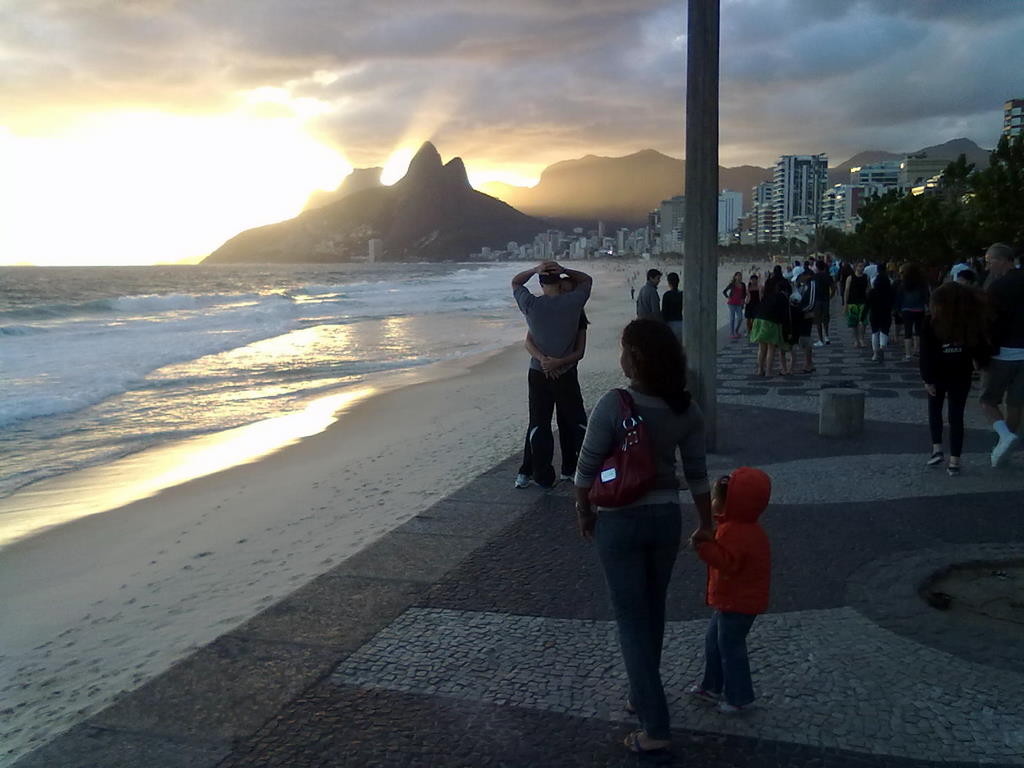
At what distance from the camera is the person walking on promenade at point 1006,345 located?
6602 millimetres

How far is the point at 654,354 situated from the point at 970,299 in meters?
4.73

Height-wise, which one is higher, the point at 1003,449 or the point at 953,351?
the point at 953,351

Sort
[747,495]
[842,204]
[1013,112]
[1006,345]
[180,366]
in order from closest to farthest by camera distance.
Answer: [747,495]
[1006,345]
[180,366]
[1013,112]
[842,204]

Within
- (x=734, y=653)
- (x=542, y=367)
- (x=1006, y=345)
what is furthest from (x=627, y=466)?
(x=1006, y=345)

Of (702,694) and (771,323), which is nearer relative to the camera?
(702,694)

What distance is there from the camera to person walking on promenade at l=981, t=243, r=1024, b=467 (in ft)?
21.7

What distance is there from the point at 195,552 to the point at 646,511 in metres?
4.53

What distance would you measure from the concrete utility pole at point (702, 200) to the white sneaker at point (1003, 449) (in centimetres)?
226

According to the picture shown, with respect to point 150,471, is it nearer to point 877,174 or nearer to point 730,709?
point 730,709

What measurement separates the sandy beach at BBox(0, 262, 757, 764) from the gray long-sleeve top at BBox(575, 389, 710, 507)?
2544 mm

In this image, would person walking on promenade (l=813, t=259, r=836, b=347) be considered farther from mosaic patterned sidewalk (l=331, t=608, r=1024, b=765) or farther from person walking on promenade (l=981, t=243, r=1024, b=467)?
mosaic patterned sidewalk (l=331, t=608, r=1024, b=765)

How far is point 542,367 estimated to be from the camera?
6477 millimetres

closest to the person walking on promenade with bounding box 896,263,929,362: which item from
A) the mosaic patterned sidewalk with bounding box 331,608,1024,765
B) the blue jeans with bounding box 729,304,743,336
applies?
the blue jeans with bounding box 729,304,743,336

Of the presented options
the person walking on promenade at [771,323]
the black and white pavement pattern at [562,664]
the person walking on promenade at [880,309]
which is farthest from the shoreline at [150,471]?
the person walking on promenade at [880,309]
